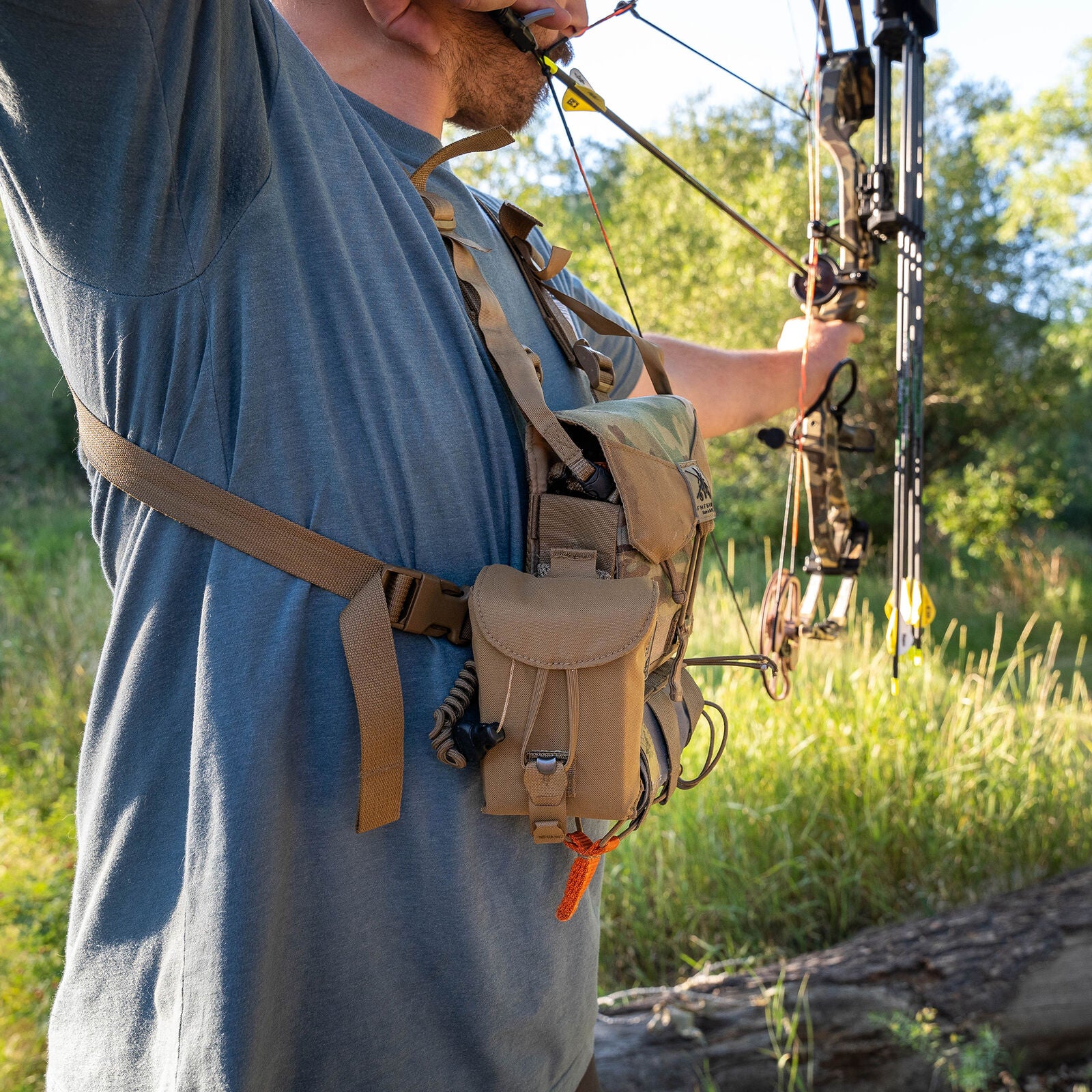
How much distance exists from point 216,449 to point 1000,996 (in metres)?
2.79

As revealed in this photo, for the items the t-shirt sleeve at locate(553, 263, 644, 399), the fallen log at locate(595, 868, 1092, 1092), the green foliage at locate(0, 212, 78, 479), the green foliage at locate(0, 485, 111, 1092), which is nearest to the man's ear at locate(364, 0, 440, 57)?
the t-shirt sleeve at locate(553, 263, 644, 399)

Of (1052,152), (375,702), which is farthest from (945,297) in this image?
(375,702)

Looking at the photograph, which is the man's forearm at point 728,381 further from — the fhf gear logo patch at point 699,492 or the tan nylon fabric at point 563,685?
the tan nylon fabric at point 563,685

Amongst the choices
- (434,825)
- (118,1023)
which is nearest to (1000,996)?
(434,825)

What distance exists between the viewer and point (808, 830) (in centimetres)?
343

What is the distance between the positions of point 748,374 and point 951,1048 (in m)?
2.01

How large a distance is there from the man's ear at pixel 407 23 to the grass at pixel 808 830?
269 cm

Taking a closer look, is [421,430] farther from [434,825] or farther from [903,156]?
[903,156]

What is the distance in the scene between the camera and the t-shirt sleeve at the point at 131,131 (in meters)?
0.75

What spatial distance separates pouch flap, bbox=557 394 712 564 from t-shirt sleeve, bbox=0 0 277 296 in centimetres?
42

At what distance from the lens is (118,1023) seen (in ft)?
2.84

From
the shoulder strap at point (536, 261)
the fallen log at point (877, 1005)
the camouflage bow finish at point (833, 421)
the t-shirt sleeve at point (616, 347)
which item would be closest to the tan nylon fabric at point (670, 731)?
the shoulder strap at point (536, 261)

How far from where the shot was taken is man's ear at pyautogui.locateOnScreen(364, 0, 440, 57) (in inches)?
43.5

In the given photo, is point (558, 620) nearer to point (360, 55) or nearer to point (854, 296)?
point (360, 55)
